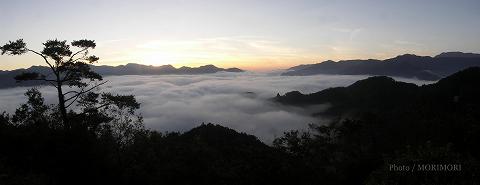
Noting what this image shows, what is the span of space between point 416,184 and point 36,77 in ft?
89.8

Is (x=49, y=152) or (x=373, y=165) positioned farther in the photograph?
(x=373, y=165)

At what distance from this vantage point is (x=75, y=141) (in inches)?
995

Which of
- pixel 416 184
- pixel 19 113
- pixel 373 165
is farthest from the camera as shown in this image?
pixel 373 165

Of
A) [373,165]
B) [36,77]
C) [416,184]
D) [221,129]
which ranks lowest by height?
[221,129]

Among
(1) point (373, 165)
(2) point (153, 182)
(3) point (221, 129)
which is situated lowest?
(3) point (221, 129)

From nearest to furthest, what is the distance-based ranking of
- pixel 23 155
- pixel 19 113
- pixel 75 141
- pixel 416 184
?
pixel 416 184, pixel 23 155, pixel 75 141, pixel 19 113

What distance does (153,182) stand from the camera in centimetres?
2677

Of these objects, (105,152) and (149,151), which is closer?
(105,152)

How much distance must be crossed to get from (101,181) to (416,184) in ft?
62.4

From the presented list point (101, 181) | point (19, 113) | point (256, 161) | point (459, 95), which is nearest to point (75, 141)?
point (101, 181)

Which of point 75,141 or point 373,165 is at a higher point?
point 75,141

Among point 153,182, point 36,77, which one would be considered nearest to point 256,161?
point 153,182

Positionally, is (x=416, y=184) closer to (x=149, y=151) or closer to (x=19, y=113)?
(x=149, y=151)

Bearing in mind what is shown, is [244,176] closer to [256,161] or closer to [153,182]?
[256,161]
